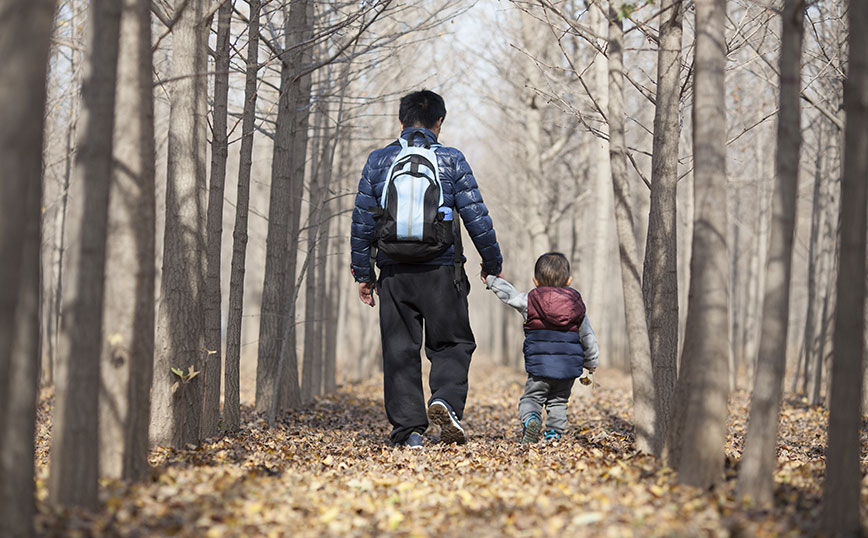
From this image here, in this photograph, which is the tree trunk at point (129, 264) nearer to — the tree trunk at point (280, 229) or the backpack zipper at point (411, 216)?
the backpack zipper at point (411, 216)

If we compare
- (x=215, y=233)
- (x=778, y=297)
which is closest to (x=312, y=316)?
(x=215, y=233)

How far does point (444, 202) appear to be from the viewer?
591cm

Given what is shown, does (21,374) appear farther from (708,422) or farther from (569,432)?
(569,432)

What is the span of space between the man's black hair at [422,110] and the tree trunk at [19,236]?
3.50 m

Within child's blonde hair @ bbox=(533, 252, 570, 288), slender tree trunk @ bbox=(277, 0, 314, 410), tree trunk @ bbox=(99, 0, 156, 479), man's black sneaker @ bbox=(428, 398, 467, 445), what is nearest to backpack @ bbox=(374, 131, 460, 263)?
child's blonde hair @ bbox=(533, 252, 570, 288)

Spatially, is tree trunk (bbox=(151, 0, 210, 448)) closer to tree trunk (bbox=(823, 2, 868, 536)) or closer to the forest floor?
the forest floor

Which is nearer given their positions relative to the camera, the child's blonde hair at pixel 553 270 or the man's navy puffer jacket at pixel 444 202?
the man's navy puffer jacket at pixel 444 202

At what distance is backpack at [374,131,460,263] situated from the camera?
5.75m

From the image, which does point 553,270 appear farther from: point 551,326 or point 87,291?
point 87,291

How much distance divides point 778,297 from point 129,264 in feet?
9.59

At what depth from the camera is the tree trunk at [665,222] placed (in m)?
5.55

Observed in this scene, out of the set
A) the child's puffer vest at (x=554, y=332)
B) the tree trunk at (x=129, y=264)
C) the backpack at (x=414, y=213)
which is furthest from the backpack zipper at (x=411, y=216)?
the tree trunk at (x=129, y=264)

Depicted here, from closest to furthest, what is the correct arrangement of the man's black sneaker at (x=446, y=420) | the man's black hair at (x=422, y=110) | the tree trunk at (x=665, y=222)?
1. the tree trunk at (x=665, y=222)
2. the man's black sneaker at (x=446, y=420)
3. the man's black hair at (x=422, y=110)

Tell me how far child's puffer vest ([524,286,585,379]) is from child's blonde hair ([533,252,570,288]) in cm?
8
